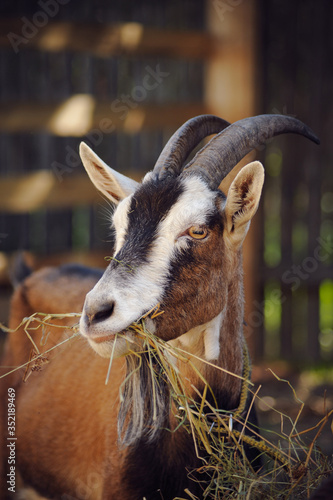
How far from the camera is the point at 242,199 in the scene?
8.86 ft

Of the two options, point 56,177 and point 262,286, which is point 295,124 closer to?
point 56,177

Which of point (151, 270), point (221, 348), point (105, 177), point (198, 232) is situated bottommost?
point (221, 348)

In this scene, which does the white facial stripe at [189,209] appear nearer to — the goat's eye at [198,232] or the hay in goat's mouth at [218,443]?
the goat's eye at [198,232]

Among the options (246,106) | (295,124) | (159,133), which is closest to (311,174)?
(246,106)

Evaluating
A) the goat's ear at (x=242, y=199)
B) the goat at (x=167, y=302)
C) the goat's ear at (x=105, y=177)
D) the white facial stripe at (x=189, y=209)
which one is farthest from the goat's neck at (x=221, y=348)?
the goat's ear at (x=105, y=177)

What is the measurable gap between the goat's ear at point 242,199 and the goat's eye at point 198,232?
153 mm

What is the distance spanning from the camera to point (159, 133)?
6.78 m

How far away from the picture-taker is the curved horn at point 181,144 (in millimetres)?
2893

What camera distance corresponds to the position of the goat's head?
2.37m

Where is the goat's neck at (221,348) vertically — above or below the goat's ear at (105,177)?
below

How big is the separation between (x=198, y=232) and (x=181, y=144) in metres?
0.59

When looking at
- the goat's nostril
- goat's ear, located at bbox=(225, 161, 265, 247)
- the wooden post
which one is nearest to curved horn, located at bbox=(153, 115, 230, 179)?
goat's ear, located at bbox=(225, 161, 265, 247)

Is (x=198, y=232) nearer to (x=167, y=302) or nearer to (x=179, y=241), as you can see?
(x=179, y=241)

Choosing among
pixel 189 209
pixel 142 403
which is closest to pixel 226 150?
pixel 189 209
